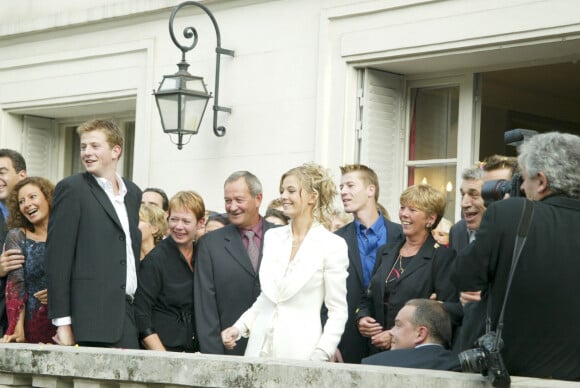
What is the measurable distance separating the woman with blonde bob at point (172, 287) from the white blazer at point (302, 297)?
2.26ft

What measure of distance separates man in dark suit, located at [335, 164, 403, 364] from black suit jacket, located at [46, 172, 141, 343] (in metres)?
1.33

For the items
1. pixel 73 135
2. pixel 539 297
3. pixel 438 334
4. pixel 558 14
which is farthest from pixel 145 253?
pixel 73 135

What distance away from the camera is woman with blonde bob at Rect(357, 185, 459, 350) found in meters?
6.60

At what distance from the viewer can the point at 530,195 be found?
4.77 metres

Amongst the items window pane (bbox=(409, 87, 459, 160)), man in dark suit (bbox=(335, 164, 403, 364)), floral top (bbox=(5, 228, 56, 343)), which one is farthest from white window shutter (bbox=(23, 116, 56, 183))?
man in dark suit (bbox=(335, 164, 403, 364))

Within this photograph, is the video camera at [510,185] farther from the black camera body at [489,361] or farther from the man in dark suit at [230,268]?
the man in dark suit at [230,268]

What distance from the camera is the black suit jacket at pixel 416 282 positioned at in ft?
21.6

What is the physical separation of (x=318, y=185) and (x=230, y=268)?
0.84 metres

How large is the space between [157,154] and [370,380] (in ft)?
25.1

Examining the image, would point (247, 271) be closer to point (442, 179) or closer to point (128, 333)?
point (128, 333)

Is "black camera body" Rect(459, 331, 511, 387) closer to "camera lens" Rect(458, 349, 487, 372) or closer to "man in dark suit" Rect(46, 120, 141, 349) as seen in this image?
"camera lens" Rect(458, 349, 487, 372)

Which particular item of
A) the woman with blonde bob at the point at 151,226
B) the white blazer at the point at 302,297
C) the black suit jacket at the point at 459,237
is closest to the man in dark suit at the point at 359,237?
the black suit jacket at the point at 459,237

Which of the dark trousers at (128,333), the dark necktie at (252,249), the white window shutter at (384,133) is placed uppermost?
the white window shutter at (384,133)

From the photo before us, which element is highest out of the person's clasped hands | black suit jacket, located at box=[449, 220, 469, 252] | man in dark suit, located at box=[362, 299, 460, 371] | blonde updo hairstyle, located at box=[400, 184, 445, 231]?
blonde updo hairstyle, located at box=[400, 184, 445, 231]
